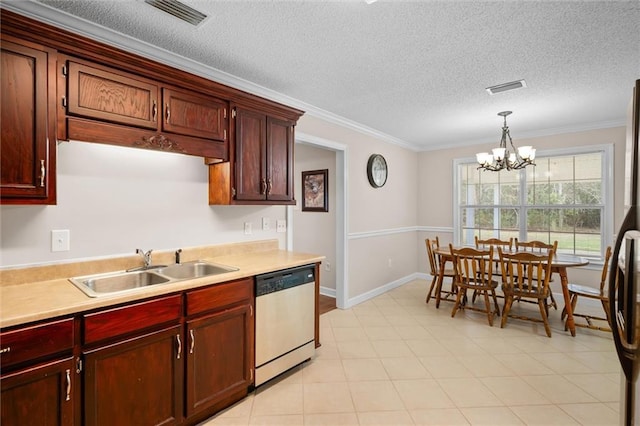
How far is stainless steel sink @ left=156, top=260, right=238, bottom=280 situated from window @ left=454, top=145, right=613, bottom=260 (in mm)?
4410

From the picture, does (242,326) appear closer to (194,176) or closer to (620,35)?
(194,176)

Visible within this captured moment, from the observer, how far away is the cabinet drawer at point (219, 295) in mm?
1884

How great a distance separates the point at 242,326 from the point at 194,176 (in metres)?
1.28

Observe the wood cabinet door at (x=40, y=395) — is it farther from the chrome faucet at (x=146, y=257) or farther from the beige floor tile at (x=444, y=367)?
the beige floor tile at (x=444, y=367)

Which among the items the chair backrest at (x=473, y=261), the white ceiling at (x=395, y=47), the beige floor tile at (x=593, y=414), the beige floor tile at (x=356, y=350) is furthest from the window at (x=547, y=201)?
the beige floor tile at (x=356, y=350)

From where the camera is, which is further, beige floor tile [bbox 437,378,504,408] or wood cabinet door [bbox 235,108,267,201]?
wood cabinet door [bbox 235,108,267,201]

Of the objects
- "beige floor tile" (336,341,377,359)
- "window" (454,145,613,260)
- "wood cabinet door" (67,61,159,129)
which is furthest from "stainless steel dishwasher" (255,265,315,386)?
"window" (454,145,613,260)

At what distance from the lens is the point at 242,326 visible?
7.04 feet

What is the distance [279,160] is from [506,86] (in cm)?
225

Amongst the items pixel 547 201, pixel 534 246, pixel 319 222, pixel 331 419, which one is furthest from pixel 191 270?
pixel 547 201

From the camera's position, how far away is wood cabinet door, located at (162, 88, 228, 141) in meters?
2.11

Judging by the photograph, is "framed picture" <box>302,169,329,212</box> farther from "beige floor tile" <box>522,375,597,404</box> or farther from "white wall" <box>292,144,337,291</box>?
"beige floor tile" <box>522,375,597,404</box>

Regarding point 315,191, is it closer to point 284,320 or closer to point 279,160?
point 279,160

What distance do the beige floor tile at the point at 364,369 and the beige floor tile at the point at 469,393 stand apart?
1.53 ft
